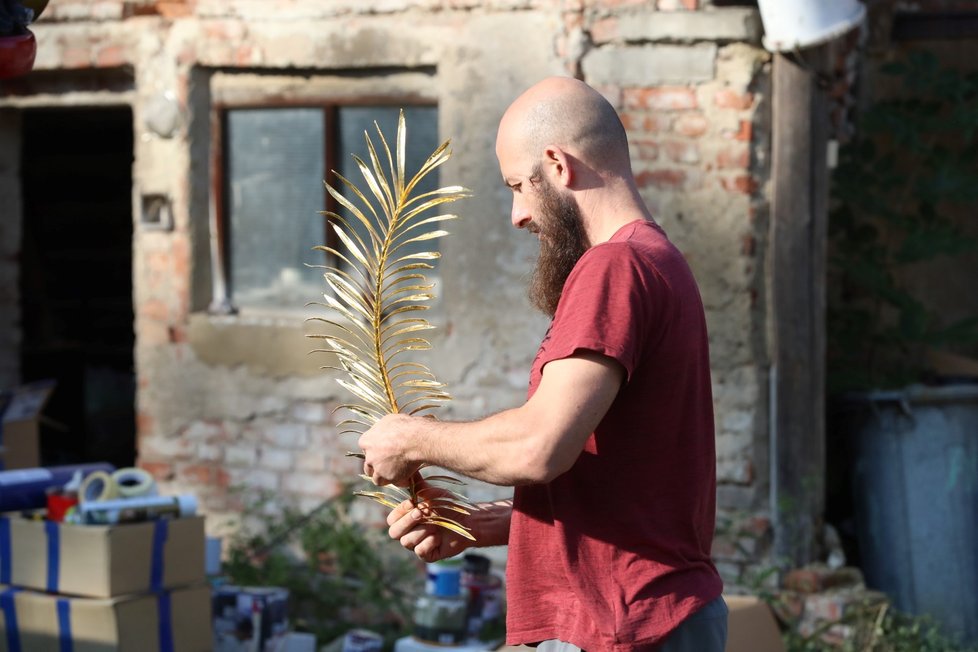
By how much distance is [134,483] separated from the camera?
185 inches

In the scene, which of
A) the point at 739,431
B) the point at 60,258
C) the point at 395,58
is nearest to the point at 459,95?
the point at 395,58

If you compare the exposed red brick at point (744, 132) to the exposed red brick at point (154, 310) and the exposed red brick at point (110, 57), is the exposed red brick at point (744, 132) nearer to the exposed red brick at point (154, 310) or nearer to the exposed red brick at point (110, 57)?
the exposed red brick at point (154, 310)

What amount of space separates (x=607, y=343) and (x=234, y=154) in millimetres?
4086

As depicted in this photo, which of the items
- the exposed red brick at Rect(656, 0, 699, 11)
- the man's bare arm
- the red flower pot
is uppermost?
the exposed red brick at Rect(656, 0, 699, 11)

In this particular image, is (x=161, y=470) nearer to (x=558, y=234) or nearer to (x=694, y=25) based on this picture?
(x=694, y=25)

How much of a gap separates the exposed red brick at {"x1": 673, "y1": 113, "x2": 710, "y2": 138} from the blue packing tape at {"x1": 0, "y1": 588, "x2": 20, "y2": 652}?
2945 mm

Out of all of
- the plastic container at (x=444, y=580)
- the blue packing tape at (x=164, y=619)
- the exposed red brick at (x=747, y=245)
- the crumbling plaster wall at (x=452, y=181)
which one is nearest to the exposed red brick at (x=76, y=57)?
the crumbling plaster wall at (x=452, y=181)

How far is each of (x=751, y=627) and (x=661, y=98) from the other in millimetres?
2116

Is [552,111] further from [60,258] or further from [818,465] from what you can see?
[60,258]

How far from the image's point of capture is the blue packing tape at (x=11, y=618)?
434 cm

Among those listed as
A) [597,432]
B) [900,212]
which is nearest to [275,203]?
[900,212]

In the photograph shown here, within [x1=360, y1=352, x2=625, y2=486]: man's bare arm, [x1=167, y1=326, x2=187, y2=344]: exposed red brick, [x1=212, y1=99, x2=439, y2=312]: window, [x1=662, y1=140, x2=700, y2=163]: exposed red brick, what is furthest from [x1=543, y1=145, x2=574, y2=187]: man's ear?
[x1=167, y1=326, x2=187, y2=344]: exposed red brick

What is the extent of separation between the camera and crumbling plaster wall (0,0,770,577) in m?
4.96

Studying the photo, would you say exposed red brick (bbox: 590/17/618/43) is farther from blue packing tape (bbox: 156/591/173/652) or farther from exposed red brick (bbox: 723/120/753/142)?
blue packing tape (bbox: 156/591/173/652)
